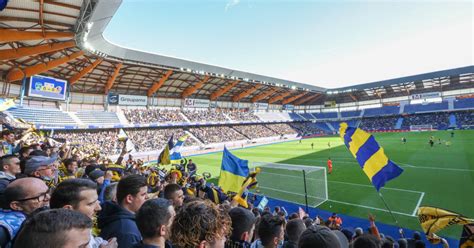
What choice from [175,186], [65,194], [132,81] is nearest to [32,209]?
[65,194]

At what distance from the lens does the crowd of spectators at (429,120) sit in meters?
49.1

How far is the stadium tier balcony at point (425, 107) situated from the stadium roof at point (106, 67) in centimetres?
377

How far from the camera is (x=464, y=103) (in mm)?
48594

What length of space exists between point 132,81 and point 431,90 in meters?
59.3

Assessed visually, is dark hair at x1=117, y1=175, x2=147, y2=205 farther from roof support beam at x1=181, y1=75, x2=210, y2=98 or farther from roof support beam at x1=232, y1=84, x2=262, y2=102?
roof support beam at x1=232, y1=84, x2=262, y2=102

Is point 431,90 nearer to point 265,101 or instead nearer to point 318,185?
point 265,101

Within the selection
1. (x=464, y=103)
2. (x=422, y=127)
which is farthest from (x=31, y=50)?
(x=464, y=103)

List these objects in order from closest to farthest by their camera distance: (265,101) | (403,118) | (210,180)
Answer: (210,180) → (403,118) → (265,101)

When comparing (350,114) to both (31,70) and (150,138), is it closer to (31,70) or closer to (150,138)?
(150,138)

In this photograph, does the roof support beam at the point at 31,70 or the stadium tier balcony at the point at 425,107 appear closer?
the roof support beam at the point at 31,70

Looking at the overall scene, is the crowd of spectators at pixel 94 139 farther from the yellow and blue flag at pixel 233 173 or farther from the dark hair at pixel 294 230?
the dark hair at pixel 294 230

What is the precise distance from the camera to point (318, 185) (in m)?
15.0

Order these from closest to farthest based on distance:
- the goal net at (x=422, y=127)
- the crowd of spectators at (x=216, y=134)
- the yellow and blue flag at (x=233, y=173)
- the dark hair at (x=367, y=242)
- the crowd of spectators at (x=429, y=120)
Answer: the dark hair at (x=367, y=242), the yellow and blue flag at (x=233, y=173), the crowd of spectators at (x=216, y=134), the goal net at (x=422, y=127), the crowd of spectators at (x=429, y=120)

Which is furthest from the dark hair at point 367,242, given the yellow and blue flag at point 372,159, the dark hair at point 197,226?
the yellow and blue flag at point 372,159
